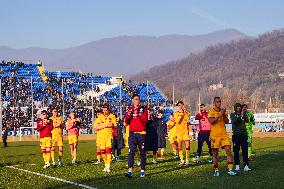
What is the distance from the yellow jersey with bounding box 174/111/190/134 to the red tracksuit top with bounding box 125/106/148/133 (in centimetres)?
391

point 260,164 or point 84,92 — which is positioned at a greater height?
point 84,92

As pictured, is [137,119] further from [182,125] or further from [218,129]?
[182,125]

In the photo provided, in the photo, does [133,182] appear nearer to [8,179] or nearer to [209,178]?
[209,178]

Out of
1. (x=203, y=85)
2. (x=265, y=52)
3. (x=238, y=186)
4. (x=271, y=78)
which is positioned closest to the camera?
(x=238, y=186)

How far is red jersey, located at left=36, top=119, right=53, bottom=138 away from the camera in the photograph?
2022 centimetres

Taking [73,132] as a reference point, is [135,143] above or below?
below

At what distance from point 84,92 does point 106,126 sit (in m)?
51.3

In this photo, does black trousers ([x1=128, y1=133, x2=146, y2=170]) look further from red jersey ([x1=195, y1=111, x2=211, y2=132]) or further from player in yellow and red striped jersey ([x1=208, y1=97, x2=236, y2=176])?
red jersey ([x1=195, y1=111, x2=211, y2=132])

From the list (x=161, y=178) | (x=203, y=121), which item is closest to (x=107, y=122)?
(x=161, y=178)

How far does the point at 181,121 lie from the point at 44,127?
4.75 meters

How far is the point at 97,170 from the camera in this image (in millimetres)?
18203

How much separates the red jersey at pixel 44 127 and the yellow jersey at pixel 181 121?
14.5 ft

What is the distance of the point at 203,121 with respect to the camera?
20.7m

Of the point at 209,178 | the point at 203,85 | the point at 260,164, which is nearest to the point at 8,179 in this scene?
the point at 209,178
